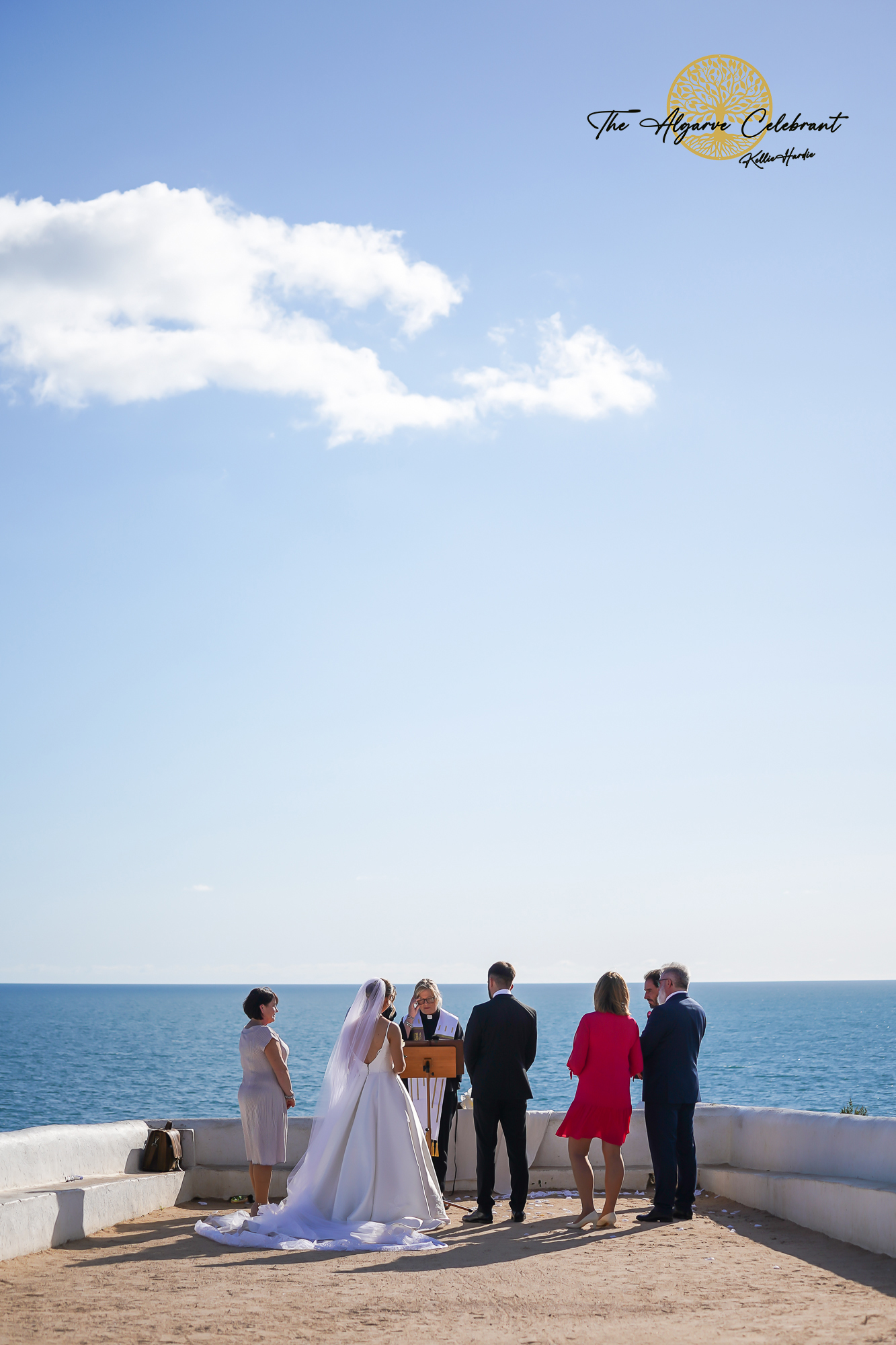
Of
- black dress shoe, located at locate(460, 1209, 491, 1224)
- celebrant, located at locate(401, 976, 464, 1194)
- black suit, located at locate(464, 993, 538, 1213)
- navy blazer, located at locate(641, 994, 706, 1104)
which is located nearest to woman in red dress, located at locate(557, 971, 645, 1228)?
navy blazer, located at locate(641, 994, 706, 1104)

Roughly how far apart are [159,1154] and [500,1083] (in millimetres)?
2762

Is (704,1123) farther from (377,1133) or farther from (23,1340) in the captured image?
(23,1340)

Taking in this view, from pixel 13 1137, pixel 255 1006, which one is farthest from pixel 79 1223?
pixel 255 1006

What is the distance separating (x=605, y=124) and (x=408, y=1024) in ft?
23.6

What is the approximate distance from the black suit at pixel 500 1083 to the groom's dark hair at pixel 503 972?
9 cm

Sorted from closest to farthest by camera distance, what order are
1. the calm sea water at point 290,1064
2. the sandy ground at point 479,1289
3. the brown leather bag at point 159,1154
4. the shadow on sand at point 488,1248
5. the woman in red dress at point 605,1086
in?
1. the sandy ground at point 479,1289
2. the shadow on sand at point 488,1248
3. the woman in red dress at point 605,1086
4. the brown leather bag at point 159,1154
5. the calm sea water at point 290,1064

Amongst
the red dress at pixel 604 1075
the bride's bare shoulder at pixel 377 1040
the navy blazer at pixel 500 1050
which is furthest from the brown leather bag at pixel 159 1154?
the red dress at pixel 604 1075

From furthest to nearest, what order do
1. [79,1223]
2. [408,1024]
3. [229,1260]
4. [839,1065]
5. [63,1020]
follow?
[63,1020] < [839,1065] < [408,1024] < [79,1223] < [229,1260]

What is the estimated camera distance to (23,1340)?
502 centimetres

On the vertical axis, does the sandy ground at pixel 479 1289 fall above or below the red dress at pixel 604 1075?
below

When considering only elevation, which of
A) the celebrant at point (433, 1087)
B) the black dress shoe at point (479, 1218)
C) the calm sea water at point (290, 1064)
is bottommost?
the calm sea water at point (290, 1064)

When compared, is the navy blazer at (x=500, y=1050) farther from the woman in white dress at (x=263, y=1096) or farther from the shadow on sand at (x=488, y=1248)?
the woman in white dress at (x=263, y=1096)

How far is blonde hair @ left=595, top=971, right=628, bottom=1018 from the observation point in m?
7.74

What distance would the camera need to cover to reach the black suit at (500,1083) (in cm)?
780
